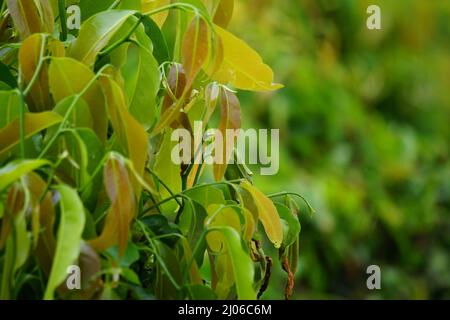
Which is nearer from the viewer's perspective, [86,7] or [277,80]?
[86,7]

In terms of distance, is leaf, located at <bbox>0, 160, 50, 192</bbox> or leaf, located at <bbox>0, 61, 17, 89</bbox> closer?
leaf, located at <bbox>0, 160, 50, 192</bbox>

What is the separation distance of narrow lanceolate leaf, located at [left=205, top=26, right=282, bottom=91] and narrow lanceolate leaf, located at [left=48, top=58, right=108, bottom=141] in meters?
0.10

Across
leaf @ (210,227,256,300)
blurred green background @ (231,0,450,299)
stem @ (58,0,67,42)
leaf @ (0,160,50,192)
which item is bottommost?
leaf @ (210,227,256,300)

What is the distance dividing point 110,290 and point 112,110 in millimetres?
142

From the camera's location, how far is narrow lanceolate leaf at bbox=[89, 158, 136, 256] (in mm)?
664

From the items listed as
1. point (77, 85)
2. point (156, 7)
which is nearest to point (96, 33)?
point (77, 85)

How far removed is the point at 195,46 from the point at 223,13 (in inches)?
4.7

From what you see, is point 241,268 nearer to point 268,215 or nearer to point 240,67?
point 268,215

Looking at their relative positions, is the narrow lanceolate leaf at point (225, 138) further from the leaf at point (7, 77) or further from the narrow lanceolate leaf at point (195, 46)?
the leaf at point (7, 77)

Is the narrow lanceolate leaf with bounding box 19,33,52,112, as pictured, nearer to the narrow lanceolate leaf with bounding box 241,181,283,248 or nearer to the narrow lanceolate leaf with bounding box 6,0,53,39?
the narrow lanceolate leaf with bounding box 6,0,53,39

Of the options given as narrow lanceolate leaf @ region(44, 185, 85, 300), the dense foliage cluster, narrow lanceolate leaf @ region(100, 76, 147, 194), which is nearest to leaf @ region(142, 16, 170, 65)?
the dense foliage cluster
